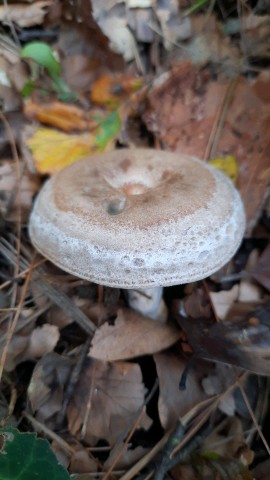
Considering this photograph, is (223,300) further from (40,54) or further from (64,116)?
(40,54)

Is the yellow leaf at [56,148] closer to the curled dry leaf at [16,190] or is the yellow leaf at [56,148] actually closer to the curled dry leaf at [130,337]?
the curled dry leaf at [16,190]

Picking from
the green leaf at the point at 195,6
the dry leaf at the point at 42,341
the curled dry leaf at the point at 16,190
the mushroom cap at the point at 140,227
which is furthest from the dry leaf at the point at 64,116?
the dry leaf at the point at 42,341

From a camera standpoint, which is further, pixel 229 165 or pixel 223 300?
pixel 229 165

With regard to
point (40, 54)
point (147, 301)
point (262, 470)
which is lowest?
point (262, 470)

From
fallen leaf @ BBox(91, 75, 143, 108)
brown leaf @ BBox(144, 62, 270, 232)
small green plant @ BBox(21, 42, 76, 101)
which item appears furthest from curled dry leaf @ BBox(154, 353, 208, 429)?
small green plant @ BBox(21, 42, 76, 101)

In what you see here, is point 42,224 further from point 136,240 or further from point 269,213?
point 269,213

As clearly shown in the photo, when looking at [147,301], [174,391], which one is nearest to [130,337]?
[147,301]
